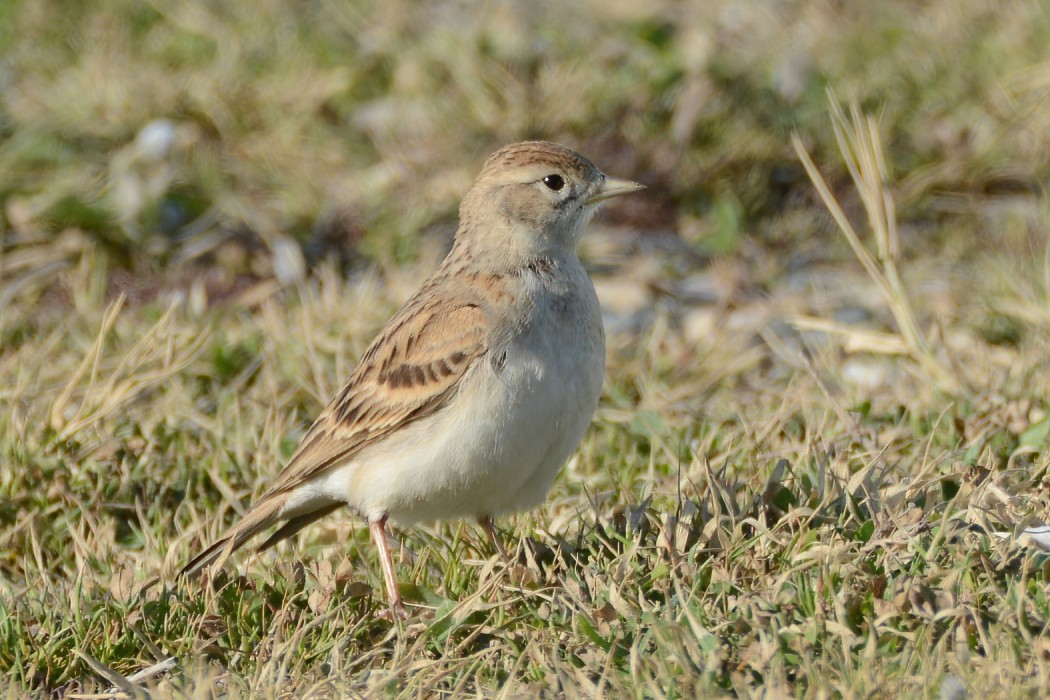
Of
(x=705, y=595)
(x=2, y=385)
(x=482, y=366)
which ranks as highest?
(x=482, y=366)

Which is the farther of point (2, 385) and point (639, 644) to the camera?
point (2, 385)

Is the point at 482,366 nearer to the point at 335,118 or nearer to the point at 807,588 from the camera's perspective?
the point at 807,588

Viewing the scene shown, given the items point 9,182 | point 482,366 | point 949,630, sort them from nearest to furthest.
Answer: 1. point 949,630
2. point 482,366
3. point 9,182

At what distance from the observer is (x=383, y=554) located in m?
4.58

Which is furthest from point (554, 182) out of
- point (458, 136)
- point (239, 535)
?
point (458, 136)

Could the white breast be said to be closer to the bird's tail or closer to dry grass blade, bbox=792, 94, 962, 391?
the bird's tail

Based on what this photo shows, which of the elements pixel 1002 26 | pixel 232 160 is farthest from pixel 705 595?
pixel 1002 26

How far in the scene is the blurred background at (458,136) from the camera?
309 inches

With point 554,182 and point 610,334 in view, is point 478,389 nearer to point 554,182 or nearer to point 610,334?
point 554,182

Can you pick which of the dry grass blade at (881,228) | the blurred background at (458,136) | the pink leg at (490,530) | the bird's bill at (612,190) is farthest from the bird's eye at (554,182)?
the blurred background at (458,136)

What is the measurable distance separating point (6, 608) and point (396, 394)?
1.34 m

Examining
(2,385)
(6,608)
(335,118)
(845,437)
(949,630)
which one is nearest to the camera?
(949,630)

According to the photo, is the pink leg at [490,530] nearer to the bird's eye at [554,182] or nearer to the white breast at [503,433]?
the white breast at [503,433]

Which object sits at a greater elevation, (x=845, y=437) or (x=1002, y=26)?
(x=1002, y=26)
